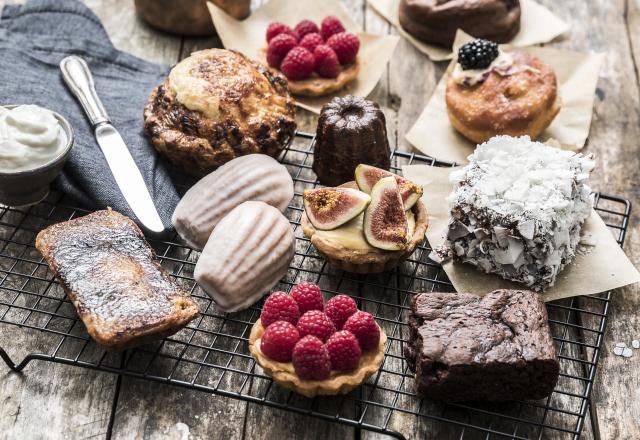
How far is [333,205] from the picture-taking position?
3553mm

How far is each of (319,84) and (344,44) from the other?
29cm

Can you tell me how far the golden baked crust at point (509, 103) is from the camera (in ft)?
14.4

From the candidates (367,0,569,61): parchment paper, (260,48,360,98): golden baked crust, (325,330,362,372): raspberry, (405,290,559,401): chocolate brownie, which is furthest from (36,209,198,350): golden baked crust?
(367,0,569,61): parchment paper

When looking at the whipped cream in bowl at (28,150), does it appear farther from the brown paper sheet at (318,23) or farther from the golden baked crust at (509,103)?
the golden baked crust at (509,103)

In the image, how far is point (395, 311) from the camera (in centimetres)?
358

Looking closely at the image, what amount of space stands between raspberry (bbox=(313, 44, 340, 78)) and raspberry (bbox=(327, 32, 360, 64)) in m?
0.06

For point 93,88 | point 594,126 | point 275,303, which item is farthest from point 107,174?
point 594,126

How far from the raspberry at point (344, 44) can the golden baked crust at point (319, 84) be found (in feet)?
0.32

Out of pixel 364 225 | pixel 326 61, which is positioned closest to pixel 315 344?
pixel 364 225

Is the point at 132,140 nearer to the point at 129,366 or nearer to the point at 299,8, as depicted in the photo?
the point at 129,366

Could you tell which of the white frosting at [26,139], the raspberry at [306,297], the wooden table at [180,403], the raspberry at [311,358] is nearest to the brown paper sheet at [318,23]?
the wooden table at [180,403]

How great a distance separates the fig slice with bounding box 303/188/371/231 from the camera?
11.6 ft

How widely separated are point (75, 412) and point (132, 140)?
1.54 metres

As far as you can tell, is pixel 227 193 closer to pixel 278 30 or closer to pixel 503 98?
pixel 278 30
